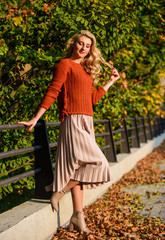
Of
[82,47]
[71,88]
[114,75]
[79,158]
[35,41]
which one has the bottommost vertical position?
[79,158]

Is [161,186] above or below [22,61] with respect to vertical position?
below

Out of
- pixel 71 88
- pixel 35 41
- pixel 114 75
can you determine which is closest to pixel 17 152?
pixel 71 88

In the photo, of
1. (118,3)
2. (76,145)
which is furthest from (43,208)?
(118,3)

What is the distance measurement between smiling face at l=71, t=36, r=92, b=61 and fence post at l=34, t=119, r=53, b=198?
1042 millimetres

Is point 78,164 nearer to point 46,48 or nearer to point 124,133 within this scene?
point 46,48

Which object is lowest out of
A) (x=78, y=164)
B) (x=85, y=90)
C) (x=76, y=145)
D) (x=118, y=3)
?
(x=78, y=164)

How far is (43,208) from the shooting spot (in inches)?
137

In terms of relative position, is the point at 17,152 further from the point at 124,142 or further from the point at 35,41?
the point at 124,142

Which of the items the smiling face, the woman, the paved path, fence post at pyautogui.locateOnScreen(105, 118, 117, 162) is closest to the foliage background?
the smiling face

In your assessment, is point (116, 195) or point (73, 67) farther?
point (116, 195)

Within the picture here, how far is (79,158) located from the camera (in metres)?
3.29

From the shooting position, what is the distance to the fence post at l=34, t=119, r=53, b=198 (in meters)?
3.88

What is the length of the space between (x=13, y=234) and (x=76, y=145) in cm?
108

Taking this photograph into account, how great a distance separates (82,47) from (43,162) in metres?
1.52
